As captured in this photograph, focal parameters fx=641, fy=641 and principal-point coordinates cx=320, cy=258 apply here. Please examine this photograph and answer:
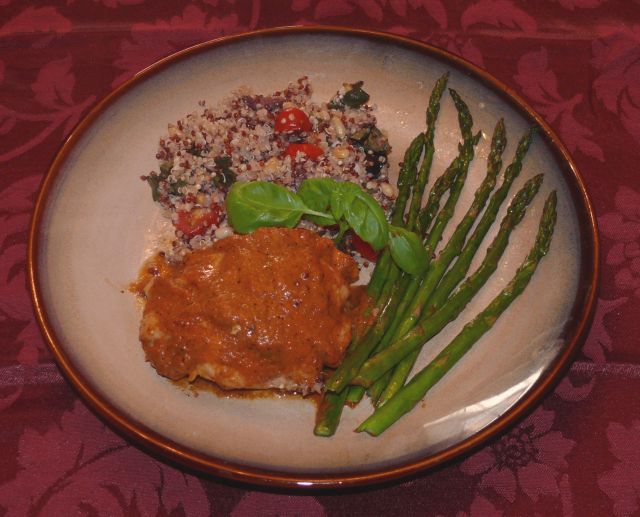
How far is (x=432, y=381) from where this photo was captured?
Result: 11.6 ft

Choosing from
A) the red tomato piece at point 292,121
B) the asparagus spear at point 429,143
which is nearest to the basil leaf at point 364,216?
the asparagus spear at point 429,143

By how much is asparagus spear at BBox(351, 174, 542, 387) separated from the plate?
117 millimetres

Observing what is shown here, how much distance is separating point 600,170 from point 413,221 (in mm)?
1369

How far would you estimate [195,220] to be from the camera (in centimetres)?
404

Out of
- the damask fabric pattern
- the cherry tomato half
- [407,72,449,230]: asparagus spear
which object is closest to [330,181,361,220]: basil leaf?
[407,72,449,230]: asparagus spear

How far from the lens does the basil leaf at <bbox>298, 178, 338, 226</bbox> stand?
366 centimetres

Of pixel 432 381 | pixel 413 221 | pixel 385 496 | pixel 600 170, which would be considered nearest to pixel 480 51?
pixel 600 170

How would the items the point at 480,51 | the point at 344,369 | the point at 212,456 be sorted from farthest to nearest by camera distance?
the point at 480,51 < the point at 344,369 < the point at 212,456

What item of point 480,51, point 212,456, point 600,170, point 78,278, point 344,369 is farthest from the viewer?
point 480,51

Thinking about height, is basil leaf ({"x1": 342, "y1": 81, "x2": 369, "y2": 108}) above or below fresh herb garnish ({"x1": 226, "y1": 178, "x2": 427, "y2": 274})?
above

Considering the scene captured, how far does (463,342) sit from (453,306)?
0.70 ft

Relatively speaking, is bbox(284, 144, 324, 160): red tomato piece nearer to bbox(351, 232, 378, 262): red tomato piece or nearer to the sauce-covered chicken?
bbox(351, 232, 378, 262): red tomato piece

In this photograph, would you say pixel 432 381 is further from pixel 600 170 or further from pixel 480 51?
pixel 480 51

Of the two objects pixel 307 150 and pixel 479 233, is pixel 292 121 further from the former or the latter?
pixel 479 233
